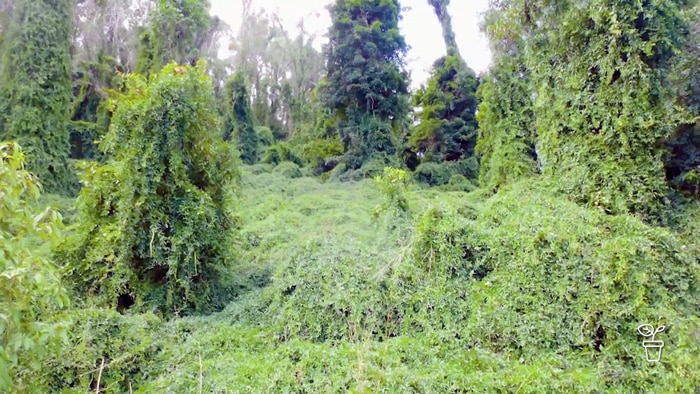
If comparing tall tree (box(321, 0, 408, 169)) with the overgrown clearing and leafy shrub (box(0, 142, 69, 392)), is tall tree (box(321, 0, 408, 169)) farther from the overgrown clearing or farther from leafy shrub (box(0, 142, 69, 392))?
leafy shrub (box(0, 142, 69, 392))

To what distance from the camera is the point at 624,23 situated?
483 centimetres

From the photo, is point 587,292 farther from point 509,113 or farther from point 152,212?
point 509,113

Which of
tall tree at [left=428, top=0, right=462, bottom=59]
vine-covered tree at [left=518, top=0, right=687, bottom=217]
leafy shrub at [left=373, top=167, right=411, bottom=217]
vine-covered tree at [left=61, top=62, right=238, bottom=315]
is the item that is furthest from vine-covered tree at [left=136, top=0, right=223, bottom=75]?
vine-covered tree at [left=518, top=0, right=687, bottom=217]

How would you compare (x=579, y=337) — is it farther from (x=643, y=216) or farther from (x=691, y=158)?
(x=691, y=158)

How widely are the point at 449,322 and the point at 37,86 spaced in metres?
10.9

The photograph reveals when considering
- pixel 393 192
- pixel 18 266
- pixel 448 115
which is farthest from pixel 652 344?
pixel 448 115

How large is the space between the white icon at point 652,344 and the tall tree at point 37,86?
11197 millimetres

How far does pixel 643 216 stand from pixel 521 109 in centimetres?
481

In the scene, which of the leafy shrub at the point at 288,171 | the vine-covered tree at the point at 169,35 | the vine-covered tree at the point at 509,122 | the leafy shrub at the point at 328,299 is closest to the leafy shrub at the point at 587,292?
the leafy shrub at the point at 328,299

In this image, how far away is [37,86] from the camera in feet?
32.6

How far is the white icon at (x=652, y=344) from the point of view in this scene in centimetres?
311

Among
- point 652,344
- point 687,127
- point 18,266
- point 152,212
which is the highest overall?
point 687,127

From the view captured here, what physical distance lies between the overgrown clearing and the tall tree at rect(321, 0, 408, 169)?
33.4ft

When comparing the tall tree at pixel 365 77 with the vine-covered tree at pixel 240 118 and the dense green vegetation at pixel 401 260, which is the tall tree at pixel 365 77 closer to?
the vine-covered tree at pixel 240 118
